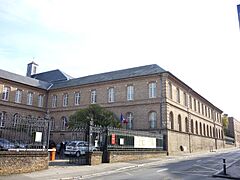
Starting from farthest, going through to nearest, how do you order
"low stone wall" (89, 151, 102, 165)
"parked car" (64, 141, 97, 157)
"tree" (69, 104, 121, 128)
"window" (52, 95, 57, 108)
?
1. "window" (52, 95, 57, 108)
2. "tree" (69, 104, 121, 128)
3. "parked car" (64, 141, 97, 157)
4. "low stone wall" (89, 151, 102, 165)

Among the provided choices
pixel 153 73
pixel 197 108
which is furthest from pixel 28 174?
pixel 197 108

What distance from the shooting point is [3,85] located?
133ft

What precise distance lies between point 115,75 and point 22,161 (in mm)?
28437

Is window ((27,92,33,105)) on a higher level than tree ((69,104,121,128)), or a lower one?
higher

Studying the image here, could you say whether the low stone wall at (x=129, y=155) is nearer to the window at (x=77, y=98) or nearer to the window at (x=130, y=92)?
the window at (x=130, y=92)

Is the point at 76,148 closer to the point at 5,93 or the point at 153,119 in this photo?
the point at 153,119

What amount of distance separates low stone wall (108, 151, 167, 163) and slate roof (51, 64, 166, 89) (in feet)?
39.8

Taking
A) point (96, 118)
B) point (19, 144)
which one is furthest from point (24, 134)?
point (96, 118)

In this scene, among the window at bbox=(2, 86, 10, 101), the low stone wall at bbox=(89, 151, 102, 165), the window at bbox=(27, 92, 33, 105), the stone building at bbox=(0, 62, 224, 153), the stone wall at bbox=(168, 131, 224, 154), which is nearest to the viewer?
the low stone wall at bbox=(89, 151, 102, 165)

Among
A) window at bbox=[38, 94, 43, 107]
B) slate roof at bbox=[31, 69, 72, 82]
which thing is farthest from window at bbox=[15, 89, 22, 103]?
slate roof at bbox=[31, 69, 72, 82]

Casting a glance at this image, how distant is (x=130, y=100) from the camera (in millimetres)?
36344

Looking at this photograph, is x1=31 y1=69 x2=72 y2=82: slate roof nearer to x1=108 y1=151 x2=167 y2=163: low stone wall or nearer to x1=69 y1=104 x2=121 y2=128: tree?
x1=69 y1=104 x2=121 y2=128: tree

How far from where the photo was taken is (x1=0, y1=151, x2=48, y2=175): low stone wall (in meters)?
12.9

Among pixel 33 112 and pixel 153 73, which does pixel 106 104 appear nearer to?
pixel 153 73
